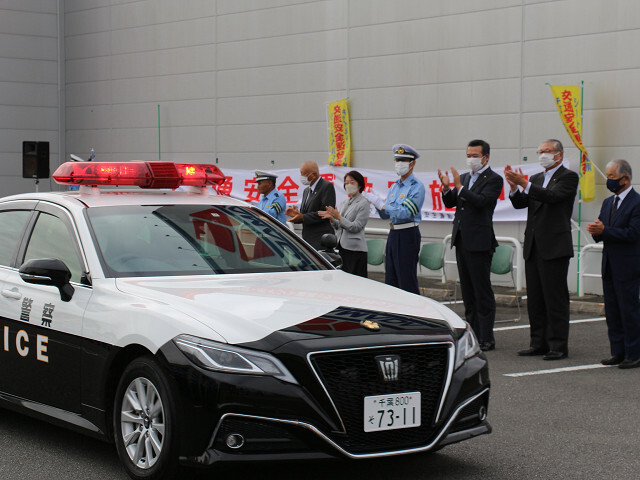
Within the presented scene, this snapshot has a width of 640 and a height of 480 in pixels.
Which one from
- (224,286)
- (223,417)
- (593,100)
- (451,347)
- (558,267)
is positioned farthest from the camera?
(593,100)

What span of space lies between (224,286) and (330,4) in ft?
45.3

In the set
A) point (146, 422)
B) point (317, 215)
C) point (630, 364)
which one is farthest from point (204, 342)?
point (317, 215)

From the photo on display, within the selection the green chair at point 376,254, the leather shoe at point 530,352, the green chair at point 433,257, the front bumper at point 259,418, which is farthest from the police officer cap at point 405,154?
the front bumper at point 259,418

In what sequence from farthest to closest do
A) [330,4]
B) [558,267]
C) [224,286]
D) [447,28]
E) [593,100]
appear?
[330,4] → [447,28] → [593,100] → [558,267] → [224,286]

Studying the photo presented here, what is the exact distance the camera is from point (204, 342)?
480 centimetres

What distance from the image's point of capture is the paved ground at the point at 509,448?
5488mm

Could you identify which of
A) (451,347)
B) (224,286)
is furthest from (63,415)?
(451,347)

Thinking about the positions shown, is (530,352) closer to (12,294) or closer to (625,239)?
(625,239)

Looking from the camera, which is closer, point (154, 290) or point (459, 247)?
point (154, 290)

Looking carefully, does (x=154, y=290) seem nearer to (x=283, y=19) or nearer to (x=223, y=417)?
(x=223, y=417)

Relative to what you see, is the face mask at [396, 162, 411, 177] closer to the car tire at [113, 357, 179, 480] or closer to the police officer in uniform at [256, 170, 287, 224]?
the police officer in uniform at [256, 170, 287, 224]

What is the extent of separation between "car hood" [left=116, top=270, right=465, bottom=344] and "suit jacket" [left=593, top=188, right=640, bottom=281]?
3.78 m

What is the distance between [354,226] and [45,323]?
6.16 metres

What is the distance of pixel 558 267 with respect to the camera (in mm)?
9609
